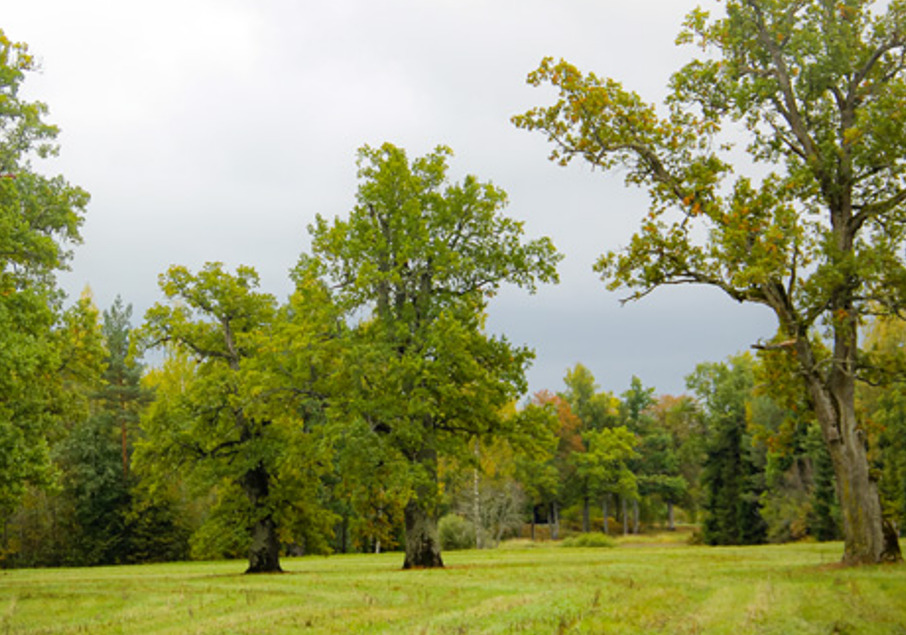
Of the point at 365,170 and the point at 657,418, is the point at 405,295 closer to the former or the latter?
the point at 365,170

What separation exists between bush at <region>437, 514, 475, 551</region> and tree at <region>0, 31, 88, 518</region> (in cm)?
3294

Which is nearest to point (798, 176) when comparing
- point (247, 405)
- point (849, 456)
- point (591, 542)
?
point (849, 456)

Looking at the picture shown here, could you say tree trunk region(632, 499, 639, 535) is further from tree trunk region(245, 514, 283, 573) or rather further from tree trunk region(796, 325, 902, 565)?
tree trunk region(796, 325, 902, 565)

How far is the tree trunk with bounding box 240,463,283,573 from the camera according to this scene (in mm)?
28328

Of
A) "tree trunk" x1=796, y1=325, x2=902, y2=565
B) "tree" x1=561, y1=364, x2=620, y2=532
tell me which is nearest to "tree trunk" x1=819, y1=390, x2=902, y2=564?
"tree trunk" x1=796, y1=325, x2=902, y2=565

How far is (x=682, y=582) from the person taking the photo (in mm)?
17094

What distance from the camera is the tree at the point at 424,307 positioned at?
24.0 meters

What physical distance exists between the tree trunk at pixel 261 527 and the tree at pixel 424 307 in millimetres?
5939

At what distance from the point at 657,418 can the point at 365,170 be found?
68805 mm

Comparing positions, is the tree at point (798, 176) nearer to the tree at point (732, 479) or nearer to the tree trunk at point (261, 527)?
the tree trunk at point (261, 527)

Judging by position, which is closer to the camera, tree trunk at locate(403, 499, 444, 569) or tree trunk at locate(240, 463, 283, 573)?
tree trunk at locate(403, 499, 444, 569)

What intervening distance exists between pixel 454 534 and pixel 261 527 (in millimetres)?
25964

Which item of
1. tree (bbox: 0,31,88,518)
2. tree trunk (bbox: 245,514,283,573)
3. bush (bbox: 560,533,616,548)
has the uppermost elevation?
tree (bbox: 0,31,88,518)

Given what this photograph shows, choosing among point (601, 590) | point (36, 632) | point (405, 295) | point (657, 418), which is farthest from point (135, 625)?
point (657, 418)
